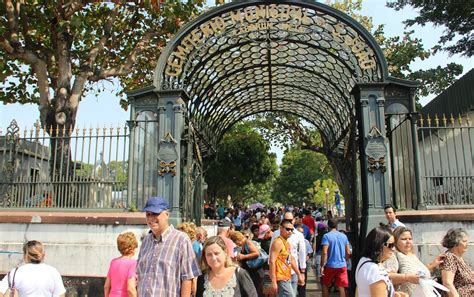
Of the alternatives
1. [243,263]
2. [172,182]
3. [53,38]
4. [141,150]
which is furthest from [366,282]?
[53,38]

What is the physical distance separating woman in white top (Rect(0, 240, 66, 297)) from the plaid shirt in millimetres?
1236

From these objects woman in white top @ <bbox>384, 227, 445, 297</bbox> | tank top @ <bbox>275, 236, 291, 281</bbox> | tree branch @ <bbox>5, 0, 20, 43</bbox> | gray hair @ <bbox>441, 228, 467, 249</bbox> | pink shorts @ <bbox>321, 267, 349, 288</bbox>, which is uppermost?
tree branch @ <bbox>5, 0, 20, 43</bbox>

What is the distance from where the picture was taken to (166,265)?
12.4 ft

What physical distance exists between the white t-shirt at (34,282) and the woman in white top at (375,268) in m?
3.05

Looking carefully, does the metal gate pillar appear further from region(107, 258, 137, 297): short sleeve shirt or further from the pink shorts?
region(107, 258, 137, 297): short sleeve shirt

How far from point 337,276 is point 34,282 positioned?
5350 mm

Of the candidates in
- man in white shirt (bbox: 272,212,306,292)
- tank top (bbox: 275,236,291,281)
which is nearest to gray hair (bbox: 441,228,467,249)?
tank top (bbox: 275,236,291,281)

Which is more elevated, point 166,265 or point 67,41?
point 67,41

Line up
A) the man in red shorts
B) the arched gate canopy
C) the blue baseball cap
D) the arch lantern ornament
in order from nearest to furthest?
1. the blue baseball cap
2. the man in red shorts
3. the arch lantern ornament
4. the arched gate canopy

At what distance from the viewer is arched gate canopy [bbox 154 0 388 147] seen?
1012 centimetres

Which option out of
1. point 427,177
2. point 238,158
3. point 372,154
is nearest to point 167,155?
point 372,154

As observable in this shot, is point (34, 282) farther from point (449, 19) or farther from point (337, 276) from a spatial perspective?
point (449, 19)

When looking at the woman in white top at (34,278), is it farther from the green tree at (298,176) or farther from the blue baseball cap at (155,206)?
the green tree at (298,176)

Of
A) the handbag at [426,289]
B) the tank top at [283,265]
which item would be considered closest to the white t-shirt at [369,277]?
the handbag at [426,289]
